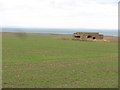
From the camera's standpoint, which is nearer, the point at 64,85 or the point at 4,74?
the point at 64,85

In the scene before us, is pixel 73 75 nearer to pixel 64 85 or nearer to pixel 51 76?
pixel 51 76

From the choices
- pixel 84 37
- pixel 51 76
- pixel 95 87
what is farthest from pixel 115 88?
pixel 84 37

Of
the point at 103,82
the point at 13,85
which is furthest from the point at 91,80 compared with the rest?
the point at 13,85

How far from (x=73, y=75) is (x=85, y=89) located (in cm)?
416

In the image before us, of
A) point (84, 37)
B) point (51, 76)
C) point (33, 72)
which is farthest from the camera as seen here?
point (84, 37)

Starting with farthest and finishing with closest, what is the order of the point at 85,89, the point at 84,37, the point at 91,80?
the point at 84,37
the point at 91,80
the point at 85,89

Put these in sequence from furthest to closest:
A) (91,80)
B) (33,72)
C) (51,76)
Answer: (33,72), (51,76), (91,80)

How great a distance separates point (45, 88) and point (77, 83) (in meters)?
2.10

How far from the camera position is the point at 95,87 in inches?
545

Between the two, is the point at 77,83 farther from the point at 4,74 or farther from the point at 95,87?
the point at 4,74

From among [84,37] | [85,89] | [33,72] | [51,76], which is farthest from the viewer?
[84,37]

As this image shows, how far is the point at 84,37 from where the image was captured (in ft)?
236

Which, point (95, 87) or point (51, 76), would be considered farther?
point (51, 76)

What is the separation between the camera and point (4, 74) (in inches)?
687
